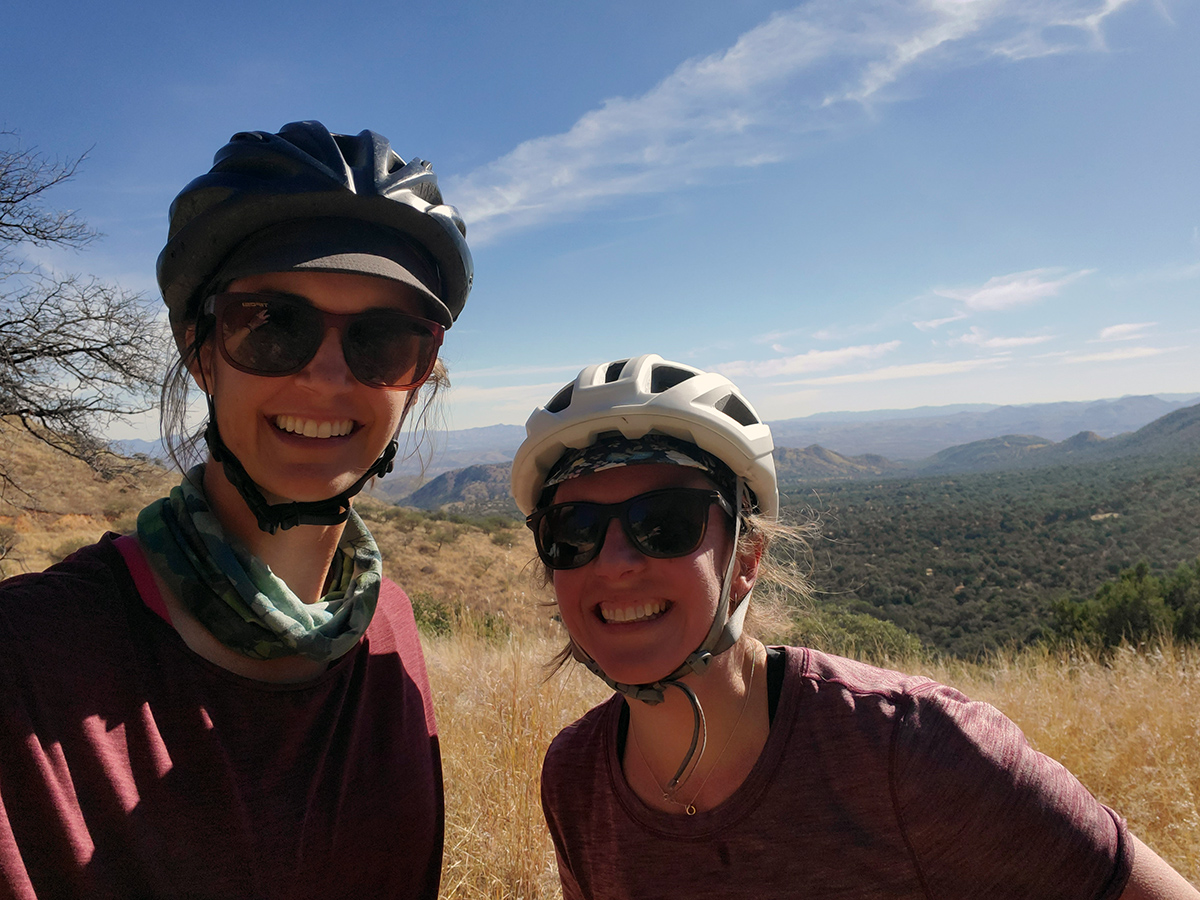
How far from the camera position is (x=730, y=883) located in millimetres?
1789

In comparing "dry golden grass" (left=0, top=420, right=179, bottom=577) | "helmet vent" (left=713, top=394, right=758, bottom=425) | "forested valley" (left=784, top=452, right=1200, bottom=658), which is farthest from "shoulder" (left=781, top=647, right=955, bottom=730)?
"dry golden grass" (left=0, top=420, right=179, bottom=577)

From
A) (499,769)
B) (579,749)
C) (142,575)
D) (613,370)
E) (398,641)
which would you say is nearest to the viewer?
(142,575)

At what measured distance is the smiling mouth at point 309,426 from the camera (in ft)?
6.31

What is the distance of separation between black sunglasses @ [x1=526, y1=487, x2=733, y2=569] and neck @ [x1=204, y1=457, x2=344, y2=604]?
2.65 feet

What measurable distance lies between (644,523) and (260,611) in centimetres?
113

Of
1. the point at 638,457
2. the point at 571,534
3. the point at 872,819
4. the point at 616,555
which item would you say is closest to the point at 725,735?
the point at 872,819

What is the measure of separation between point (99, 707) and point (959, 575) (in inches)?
1653

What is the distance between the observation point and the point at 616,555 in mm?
1982

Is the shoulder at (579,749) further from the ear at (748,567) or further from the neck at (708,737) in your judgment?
the ear at (748,567)

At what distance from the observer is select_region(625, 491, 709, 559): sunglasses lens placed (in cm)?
199

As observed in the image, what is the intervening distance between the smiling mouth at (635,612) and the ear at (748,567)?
13.2 inches

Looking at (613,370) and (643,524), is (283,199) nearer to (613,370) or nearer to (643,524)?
(613,370)

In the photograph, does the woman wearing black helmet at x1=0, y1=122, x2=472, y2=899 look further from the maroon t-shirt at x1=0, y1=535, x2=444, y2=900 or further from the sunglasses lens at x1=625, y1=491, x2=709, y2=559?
the sunglasses lens at x1=625, y1=491, x2=709, y2=559

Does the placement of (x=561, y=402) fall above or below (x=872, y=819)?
above
